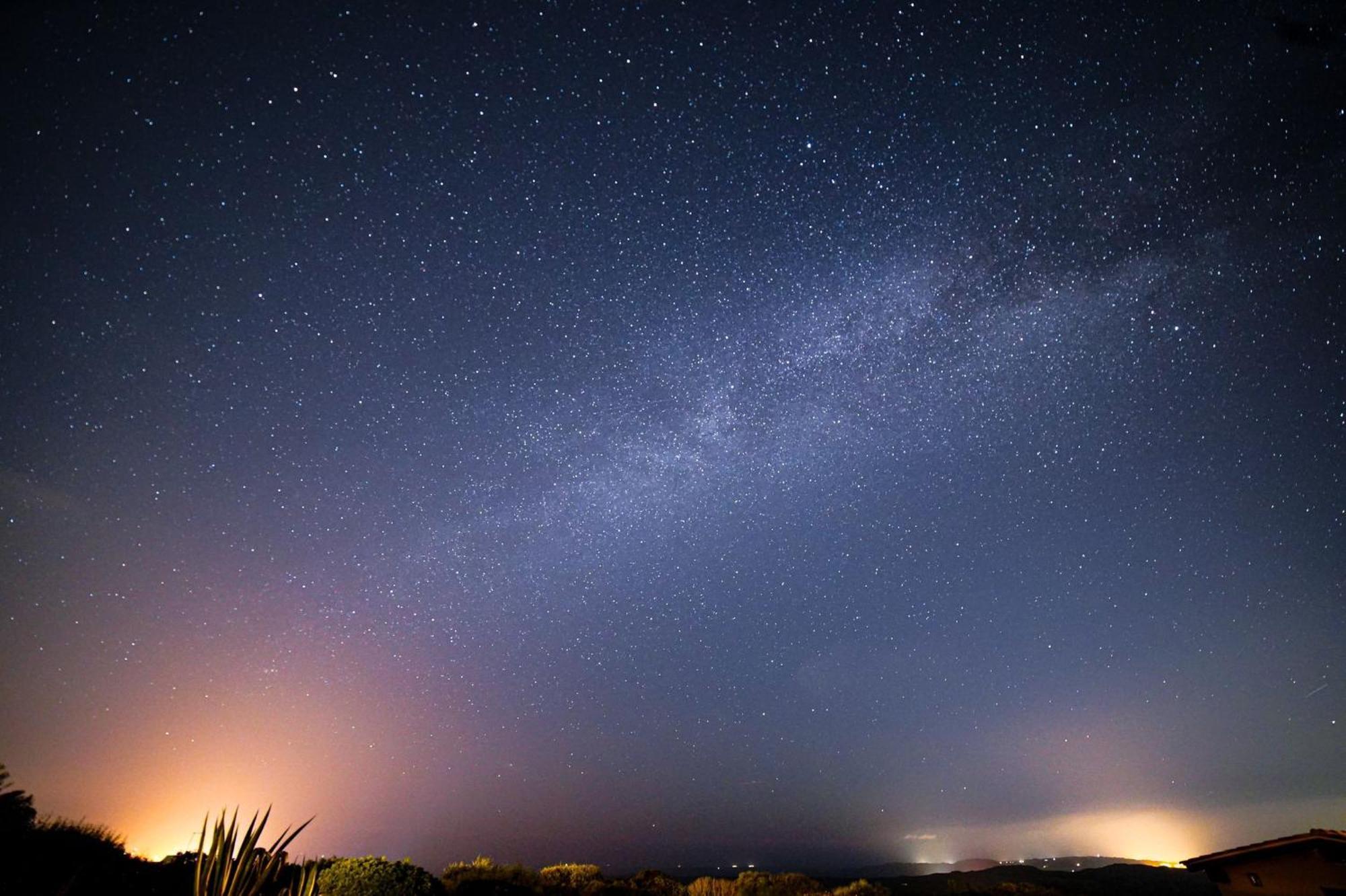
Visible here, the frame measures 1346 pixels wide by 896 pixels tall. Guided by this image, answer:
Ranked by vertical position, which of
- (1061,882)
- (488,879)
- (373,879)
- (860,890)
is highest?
(373,879)

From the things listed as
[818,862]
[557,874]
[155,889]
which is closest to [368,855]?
[155,889]

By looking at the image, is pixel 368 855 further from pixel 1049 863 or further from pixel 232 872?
pixel 1049 863

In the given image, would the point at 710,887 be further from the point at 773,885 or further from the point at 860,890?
Result: the point at 860,890

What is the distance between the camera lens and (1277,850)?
1331 cm

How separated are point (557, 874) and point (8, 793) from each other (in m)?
11.7

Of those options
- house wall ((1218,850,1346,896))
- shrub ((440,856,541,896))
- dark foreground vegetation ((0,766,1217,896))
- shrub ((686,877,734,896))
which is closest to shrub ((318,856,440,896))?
dark foreground vegetation ((0,766,1217,896))

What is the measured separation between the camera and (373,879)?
30.3 ft

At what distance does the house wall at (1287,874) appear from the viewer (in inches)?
486

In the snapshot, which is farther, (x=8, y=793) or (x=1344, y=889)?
(x=1344, y=889)

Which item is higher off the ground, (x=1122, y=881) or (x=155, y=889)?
(x=155, y=889)

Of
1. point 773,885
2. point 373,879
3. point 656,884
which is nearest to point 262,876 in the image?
point 373,879

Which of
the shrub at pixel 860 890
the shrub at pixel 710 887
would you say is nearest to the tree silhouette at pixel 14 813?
the shrub at pixel 710 887

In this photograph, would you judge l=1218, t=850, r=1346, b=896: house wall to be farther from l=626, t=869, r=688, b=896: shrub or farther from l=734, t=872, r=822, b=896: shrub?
l=626, t=869, r=688, b=896: shrub

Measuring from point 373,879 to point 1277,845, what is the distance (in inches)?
807
